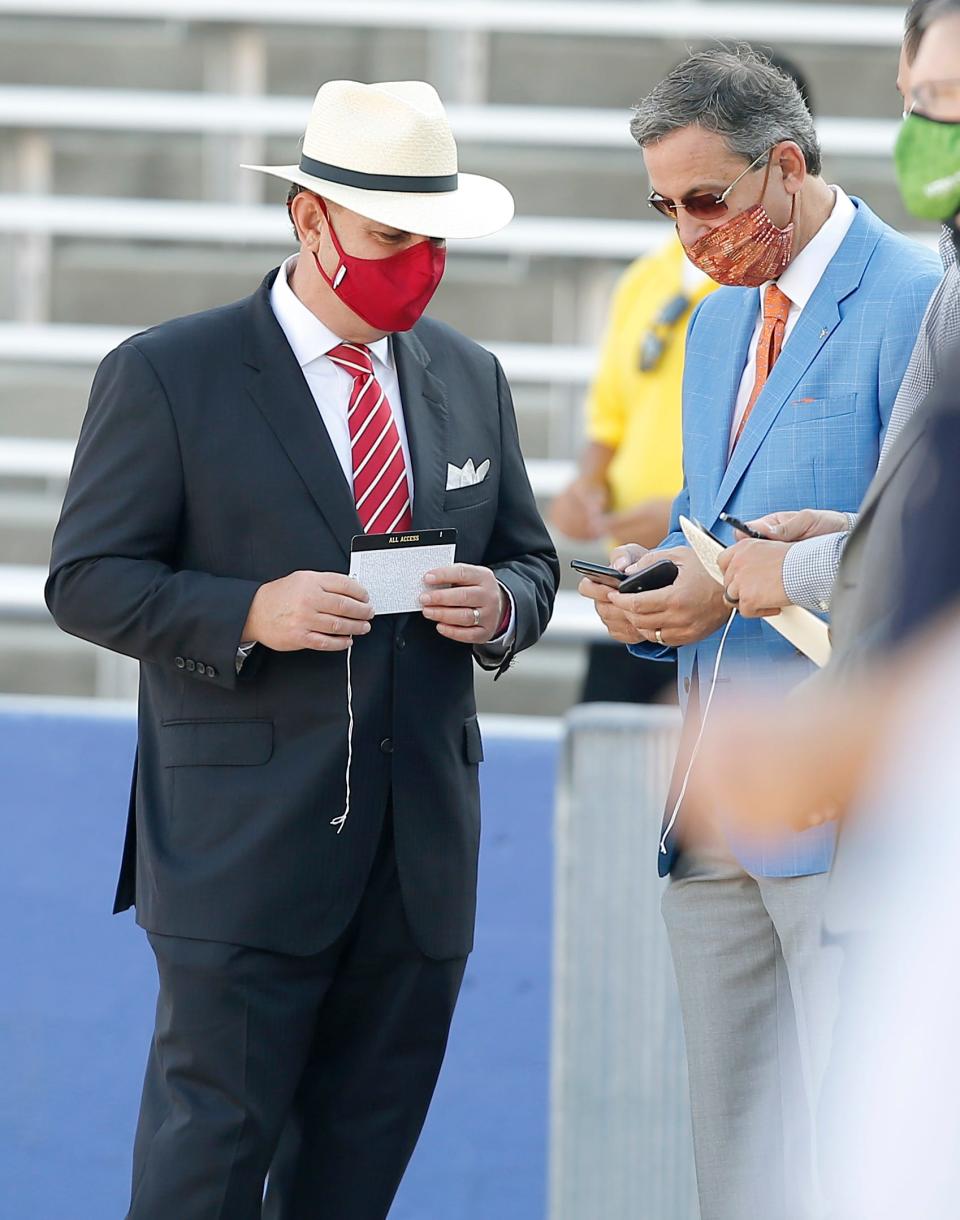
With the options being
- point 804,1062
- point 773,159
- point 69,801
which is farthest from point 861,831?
point 69,801

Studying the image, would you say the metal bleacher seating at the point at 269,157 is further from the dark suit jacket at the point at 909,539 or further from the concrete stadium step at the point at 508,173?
the dark suit jacket at the point at 909,539

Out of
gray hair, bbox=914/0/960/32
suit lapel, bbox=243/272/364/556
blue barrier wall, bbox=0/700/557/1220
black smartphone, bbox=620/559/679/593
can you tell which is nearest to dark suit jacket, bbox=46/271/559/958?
suit lapel, bbox=243/272/364/556

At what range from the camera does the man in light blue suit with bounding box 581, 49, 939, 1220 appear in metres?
2.39

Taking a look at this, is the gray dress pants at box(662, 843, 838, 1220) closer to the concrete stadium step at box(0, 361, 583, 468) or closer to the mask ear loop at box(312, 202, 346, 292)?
the mask ear loop at box(312, 202, 346, 292)

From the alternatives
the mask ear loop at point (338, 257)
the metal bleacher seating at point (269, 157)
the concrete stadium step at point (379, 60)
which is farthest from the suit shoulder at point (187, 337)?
the concrete stadium step at point (379, 60)

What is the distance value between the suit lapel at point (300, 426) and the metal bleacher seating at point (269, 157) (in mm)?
2691

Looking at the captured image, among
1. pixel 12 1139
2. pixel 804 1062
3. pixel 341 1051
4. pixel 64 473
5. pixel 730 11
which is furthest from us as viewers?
pixel 730 11

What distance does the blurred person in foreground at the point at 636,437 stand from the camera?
3.79 m

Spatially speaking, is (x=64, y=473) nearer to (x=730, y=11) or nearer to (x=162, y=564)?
(x=730, y=11)

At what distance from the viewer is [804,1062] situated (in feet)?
8.03

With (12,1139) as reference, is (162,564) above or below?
above

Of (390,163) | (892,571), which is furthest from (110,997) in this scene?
(892,571)

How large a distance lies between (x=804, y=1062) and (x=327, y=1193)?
2.46ft

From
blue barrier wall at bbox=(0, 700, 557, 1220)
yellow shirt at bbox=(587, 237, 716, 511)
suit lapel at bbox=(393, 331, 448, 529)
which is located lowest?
blue barrier wall at bbox=(0, 700, 557, 1220)
